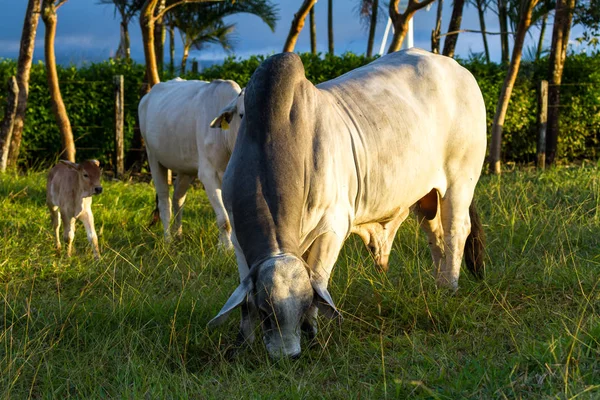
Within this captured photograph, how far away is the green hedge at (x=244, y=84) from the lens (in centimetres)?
1210

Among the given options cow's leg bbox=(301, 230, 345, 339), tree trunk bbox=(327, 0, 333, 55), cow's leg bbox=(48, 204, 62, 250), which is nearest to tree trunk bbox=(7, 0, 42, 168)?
cow's leg bbox=(48, 204, 62, 250)

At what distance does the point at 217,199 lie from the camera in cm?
700

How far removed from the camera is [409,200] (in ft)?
15.6

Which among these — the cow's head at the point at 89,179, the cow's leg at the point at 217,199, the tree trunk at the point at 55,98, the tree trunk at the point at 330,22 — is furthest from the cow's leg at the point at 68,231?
the tree trunk at the point at 330,22

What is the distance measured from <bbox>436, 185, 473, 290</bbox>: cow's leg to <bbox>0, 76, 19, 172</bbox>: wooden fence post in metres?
7.61

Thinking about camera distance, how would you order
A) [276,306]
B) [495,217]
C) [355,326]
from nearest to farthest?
[276,306] < [355,326] < [495,217]

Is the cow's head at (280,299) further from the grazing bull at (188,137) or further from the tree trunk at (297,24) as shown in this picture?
the tree trunk at (297,24)

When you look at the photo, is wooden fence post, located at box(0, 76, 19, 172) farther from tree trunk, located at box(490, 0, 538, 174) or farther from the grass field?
tree trunk, located at box(490, 0, 538, 174)

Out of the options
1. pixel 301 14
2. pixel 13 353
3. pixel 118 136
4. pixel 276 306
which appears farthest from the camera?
pixel 118 136

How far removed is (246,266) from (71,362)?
3.28ft

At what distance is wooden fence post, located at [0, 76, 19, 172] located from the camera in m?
10.9

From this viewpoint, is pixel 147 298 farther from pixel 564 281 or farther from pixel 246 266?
pixel 564 281

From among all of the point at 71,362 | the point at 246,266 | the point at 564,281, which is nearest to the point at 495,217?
the point at 564,281

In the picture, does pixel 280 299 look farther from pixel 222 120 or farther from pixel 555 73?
pixel 555 73
